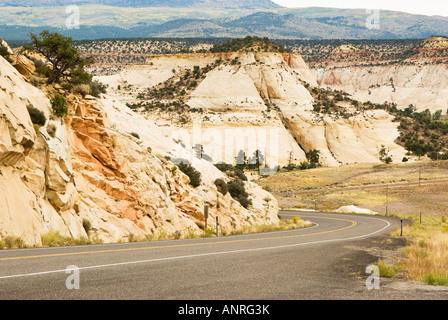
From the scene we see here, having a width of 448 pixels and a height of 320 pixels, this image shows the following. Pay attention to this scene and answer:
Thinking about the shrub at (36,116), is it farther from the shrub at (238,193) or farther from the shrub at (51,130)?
the shrub at (238,193)

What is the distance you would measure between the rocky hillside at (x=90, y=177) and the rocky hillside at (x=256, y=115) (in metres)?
65.3

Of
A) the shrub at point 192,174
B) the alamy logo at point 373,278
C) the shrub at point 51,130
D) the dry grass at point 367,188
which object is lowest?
the dry grass at point 367,188

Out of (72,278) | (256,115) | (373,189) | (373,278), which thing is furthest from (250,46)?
(72,278)

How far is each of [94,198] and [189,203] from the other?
261 inches

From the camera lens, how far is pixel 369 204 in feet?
207

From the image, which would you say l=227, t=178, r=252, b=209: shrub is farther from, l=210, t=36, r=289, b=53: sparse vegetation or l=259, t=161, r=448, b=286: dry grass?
l=210, t=36, r=289, b=53: sparse vegetation

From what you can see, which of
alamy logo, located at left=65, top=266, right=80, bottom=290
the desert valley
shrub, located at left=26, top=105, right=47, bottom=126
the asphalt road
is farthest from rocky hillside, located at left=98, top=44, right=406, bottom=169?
alamy logo, located at left=65, top=266, right=80, bottom=290

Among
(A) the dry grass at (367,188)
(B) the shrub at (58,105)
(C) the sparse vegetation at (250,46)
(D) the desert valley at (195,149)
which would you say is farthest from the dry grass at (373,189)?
(C) the sparse vegetation at (250,46)

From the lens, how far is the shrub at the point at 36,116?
59.9 feet

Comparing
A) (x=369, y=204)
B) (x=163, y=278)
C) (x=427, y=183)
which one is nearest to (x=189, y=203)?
(x=163, y=278)

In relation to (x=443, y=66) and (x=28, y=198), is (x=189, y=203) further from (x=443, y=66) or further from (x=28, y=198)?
(x=443, y=66)

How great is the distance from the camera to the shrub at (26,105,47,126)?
59.9 feet

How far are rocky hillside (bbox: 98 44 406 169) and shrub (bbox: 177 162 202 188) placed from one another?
63.9 m

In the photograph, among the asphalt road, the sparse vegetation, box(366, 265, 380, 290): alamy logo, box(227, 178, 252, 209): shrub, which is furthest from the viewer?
the sparse vegetation
